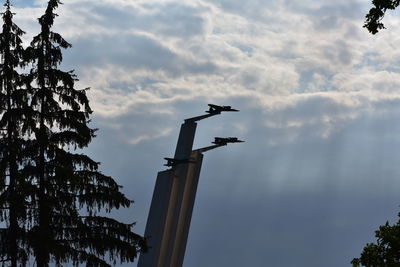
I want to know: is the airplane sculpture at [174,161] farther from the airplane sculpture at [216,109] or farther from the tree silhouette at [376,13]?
the tree silhouette at [376,13]

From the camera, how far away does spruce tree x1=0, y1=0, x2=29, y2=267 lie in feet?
67.2

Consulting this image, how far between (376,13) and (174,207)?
1043 centimetres

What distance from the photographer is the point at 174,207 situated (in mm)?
21047

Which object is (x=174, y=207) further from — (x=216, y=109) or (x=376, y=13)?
(x=376, y=13)

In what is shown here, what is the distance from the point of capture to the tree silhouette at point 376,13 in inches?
498

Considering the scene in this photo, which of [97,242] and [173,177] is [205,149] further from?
[97,242]

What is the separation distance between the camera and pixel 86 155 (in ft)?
68.7

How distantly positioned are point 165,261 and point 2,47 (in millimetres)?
8858

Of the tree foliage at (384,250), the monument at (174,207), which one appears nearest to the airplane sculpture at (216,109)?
the monument at (174,207)

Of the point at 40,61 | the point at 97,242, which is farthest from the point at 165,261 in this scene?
the point at 40,61

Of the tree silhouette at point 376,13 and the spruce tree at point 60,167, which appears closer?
the tree silhouette at point 376,13

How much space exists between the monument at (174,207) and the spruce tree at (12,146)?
3986 mm

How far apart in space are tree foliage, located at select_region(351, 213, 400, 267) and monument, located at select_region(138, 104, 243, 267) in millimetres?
6383

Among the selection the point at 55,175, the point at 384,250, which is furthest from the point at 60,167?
the point at 384,250
